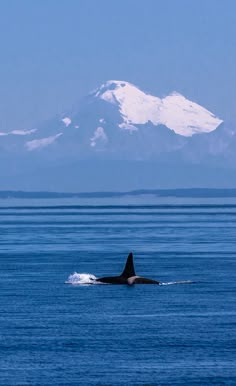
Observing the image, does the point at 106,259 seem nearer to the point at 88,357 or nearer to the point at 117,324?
the point at 117,324

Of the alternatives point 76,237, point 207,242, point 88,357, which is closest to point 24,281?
point 88,357

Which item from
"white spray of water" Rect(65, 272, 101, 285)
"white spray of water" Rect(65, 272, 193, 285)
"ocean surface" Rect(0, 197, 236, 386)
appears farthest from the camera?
"white spray of water" Rect(65, 272, 101, 285)

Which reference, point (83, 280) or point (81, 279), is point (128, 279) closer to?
point (83, 280)

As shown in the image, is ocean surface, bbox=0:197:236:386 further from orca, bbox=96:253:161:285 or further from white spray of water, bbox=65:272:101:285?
orca, bbox=96:253:161:285

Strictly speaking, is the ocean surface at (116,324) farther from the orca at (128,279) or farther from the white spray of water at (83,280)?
the orca at (128,279)

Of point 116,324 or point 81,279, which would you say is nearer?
point 116,324

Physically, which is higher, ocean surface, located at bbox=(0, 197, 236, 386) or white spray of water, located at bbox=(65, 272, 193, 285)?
white spray of water, located at bbox=(65, 272, 193, 285)

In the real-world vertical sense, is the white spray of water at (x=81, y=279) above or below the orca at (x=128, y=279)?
above

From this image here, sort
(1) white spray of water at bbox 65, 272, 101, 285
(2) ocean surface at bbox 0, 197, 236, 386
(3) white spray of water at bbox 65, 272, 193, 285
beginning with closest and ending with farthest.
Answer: (2) ocean surface at bbox 0, 197, 236, 386 → (3) white spray of water at bbox 65, 272, 193, 285 → (1) white spray of water at bbox 65, 272, 101, 285

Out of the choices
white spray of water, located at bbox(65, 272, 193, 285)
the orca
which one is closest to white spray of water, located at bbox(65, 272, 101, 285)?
white spray of water, located at bbox(65, 272, 193, 285)

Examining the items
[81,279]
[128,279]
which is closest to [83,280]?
[81,279]

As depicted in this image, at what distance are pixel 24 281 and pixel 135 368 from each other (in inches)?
883

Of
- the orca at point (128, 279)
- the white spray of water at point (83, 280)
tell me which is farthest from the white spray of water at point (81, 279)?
the orca at point (128, 279)

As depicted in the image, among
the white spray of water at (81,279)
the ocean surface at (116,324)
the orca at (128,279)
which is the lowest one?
the ocean surface at (116,324)
